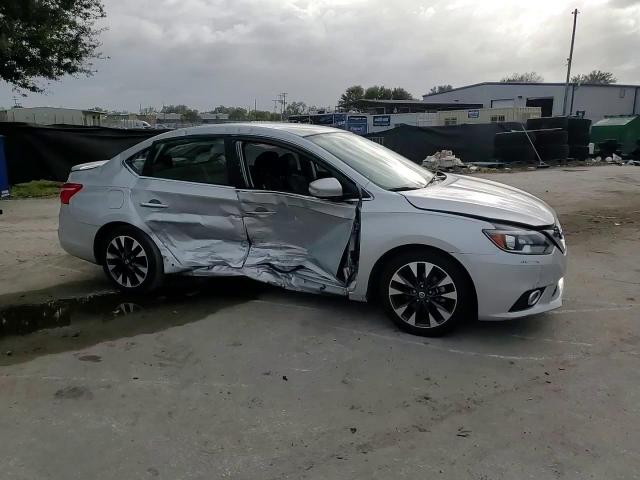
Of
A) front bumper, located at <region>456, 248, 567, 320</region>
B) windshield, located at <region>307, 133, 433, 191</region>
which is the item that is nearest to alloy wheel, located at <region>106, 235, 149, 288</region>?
windshield, located at <region>307, 133, 433, 191</region>

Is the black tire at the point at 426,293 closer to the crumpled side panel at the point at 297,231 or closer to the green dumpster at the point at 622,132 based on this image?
the crumpled side panel at the point at 297,231

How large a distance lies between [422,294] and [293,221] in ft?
4.26

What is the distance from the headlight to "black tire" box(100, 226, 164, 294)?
302 centimetres

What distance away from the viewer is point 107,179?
539 cm

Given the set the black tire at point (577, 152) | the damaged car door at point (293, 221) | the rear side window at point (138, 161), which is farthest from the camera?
the black tire at point (577, 152)

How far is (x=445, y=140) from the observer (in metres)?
22.5

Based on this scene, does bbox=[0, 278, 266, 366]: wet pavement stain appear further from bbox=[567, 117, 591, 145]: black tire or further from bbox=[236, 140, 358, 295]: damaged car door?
bbox=[567, 117, 591, 145]: black tire

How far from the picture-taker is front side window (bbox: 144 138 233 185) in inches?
197

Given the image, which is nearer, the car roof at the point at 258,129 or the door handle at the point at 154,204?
the car roof at the point at 258,129

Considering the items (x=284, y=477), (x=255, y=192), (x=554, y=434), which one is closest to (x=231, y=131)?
→ (x=255, y=192)

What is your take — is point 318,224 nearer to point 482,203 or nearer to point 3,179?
point 482,203

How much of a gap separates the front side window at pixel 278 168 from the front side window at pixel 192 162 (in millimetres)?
239

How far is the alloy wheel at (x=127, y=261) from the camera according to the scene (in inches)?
205

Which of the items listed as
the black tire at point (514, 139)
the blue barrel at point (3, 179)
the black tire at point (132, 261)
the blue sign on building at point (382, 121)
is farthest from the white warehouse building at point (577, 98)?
the black tire at point (132, 261)
